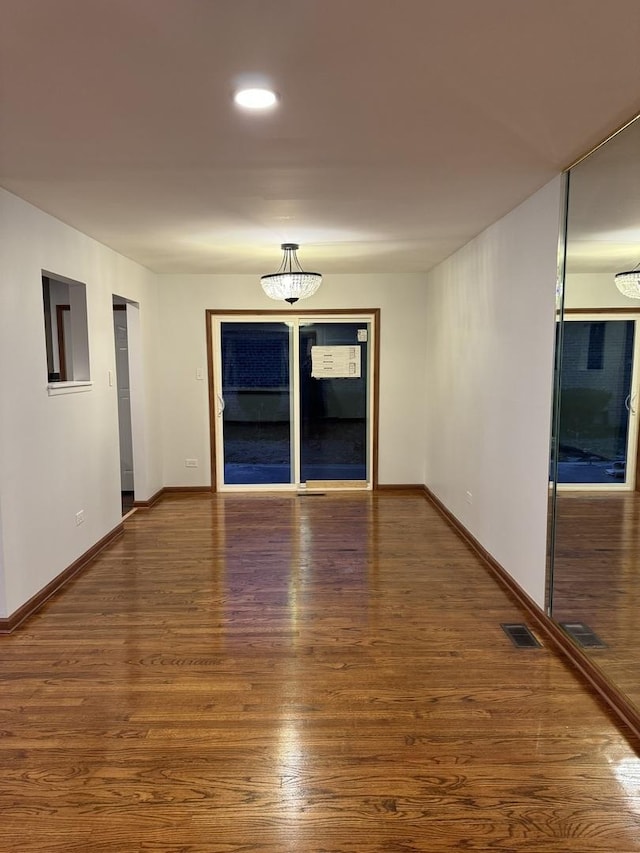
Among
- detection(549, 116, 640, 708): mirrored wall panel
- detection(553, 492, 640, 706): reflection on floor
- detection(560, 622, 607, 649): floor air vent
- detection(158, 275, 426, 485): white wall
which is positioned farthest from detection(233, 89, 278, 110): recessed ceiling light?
detection(158, 275, 426, 485): white wall

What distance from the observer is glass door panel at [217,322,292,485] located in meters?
6.44

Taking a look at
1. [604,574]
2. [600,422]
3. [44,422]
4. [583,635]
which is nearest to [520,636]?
[583,635]

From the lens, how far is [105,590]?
12.2 ft

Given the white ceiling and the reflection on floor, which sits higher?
the white ceiling

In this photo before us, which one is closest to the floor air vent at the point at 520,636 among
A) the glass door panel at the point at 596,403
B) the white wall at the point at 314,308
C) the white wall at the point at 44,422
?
the glass door panel at the point at 596,403

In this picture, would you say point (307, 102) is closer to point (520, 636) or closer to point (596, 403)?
point (596, 403)

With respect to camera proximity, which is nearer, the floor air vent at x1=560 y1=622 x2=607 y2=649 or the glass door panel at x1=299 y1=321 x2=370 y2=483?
the floor air vent at x1=560 y1=622 x2=607 y2=649

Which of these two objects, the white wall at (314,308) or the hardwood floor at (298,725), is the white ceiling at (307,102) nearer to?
the hardwood floor at (298,725)

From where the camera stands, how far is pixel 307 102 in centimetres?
204

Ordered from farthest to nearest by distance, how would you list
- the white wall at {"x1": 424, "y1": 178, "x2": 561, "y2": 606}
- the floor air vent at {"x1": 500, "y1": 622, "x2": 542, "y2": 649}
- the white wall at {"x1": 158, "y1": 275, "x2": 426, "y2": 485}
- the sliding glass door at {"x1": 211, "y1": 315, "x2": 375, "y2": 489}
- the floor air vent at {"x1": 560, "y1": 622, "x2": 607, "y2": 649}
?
1. the sliding glass door at {"x1": 211, "y1": 315, "x2": 375, "y2": 489}
2. the white wall at {"x1": 158, "y1": 275, "x2": 426, "y2": 485}
3. the white wall at {"x1": 424, "y1": 178, "x2": 561, "y2": 606}
4. the floor air vent at {"x1": 500, "y1": 622, "x2": 542, "y2": 649}
5. the floor air vent at {"x1": 560, "y1": 622, "x2": 607, "y2": 649}

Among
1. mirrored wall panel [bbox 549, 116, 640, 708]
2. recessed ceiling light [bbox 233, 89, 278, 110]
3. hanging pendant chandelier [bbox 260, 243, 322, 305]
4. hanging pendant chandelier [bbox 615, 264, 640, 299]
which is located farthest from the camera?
hanging pendant chandelier [bbox 260, 243, 322, 305]

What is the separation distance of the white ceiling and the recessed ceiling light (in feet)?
0.14

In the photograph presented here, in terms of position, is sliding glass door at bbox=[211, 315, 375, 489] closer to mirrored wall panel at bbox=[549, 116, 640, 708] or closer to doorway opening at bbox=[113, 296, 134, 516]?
doorway opening at bbox=[113, 296, 134, 516]

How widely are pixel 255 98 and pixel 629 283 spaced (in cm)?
162
